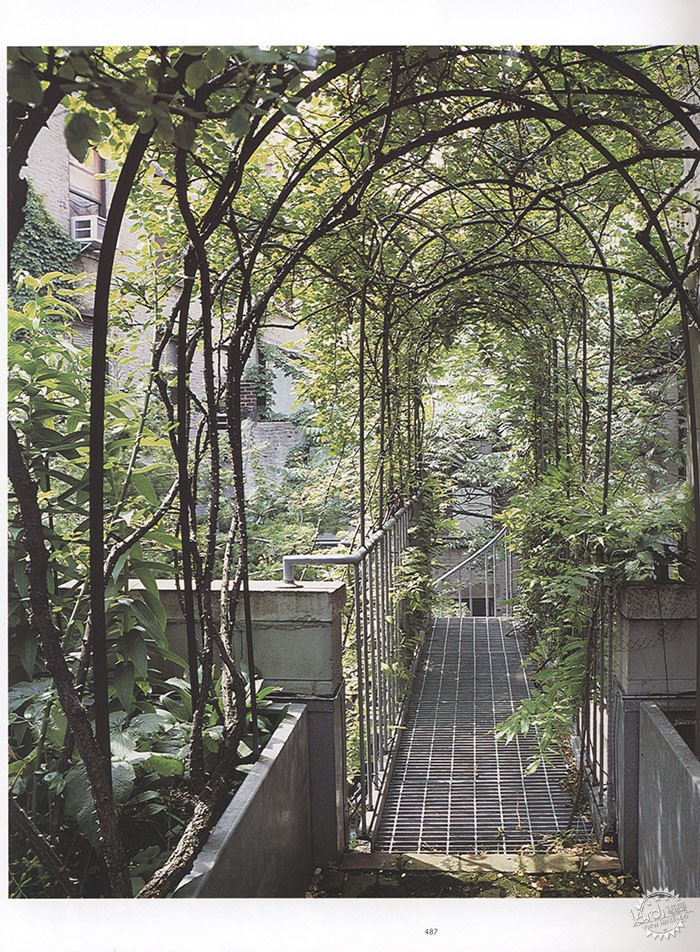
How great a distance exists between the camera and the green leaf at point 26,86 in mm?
1312

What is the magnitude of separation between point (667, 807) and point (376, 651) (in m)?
1.09

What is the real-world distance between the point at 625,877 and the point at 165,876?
3.83 feet

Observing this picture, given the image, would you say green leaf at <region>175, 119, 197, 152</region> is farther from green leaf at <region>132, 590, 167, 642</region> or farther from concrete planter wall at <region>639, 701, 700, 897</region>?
concrete planter wall at <region>639, 701, 700, 897</region>

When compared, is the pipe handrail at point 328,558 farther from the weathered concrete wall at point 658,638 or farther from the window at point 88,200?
the window at point 88,200

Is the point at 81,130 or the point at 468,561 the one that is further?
the point at 468,561

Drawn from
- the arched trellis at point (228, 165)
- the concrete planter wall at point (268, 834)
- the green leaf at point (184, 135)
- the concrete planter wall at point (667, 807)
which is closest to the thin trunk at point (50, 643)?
the arched trellis at point (228, 165)

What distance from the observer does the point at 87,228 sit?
191 centimetres

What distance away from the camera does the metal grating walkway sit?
2.25 metres

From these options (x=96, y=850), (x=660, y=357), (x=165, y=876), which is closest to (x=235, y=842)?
(x=165, y=876)

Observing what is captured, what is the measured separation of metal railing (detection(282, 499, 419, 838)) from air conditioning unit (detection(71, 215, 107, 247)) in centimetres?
87

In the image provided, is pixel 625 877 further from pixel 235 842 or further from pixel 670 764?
pixel 235 842

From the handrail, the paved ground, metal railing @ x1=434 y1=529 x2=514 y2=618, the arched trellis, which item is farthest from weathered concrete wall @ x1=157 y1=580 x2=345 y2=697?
the handrail

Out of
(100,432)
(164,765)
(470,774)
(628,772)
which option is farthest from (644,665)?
(100,432)

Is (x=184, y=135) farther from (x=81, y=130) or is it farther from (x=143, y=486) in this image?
(x=143, y=486)
